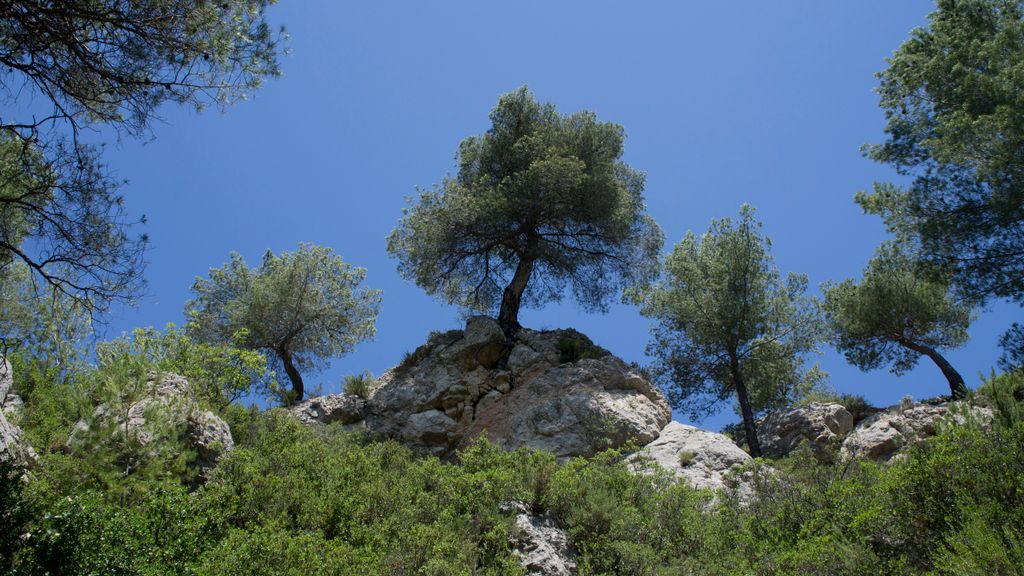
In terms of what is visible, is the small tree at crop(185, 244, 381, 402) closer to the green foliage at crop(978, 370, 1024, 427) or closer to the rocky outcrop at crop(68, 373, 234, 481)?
the rocky outcrop at crop(68, 373, 234, 481)

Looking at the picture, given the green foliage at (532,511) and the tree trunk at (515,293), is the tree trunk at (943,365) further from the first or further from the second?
the tree trunk at (515,293)

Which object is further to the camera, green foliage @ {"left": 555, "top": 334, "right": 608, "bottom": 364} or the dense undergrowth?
green foliage @ {"left": 555, "top": 334, "right": 608, "bottom": 364}

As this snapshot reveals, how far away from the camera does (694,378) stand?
56.8 ft

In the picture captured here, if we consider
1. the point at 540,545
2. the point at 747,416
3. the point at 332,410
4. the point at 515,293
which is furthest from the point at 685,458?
the point at 332,410

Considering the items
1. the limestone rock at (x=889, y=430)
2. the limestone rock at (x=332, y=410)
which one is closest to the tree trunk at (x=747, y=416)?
the limestone rock at (x=889, y=430)

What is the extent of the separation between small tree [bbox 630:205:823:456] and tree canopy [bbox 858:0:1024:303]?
3.20 meters

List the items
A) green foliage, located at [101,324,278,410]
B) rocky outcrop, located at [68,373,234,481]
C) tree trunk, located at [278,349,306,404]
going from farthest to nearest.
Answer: tree trunk, located at [278,349,306,404] < green foliage, located at [101,324,278,410] < rocky outcrop, located at [68,373,234,481]

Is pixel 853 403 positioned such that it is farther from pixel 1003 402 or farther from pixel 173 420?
pixel 173 420

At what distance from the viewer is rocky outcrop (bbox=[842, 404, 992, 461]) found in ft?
41.3

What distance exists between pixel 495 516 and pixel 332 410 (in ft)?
28.9

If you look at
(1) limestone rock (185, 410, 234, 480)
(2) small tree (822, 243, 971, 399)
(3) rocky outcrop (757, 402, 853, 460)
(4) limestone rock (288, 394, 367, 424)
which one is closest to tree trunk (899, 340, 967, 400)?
(2) small tree (822, 243, 971, 399)

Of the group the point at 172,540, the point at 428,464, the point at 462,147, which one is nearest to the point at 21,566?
the point at 172,540

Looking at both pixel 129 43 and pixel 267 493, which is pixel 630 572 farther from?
pixel 129 43

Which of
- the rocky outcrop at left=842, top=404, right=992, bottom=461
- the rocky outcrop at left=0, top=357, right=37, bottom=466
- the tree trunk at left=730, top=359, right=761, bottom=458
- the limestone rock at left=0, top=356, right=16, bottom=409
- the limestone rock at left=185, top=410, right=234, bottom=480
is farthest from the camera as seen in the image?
the tree trunk at left=730, top=359, right=761, bottom=458
